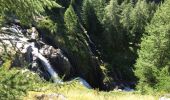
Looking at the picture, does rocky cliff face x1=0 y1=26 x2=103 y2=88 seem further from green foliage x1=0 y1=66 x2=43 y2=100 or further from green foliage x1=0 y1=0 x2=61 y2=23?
green foliage x1=0 y1=0 x2=61 y2=23

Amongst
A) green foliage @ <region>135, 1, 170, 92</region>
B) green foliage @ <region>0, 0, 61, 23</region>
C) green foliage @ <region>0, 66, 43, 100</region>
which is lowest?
green foliage @ <region>0, 66, 43, 100</region>

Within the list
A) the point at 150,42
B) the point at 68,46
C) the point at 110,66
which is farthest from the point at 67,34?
the point at 150,42

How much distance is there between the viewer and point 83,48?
166 feet

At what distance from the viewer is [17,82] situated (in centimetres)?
679

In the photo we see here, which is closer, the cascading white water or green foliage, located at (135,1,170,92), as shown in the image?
green foliage, located at (135,1,170,92)

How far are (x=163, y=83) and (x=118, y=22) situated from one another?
4326 centimetres

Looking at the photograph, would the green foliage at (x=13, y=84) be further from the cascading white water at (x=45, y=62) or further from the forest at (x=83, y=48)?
the cascading white water at (x=45, y=62)

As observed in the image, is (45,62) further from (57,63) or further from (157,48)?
(157,48)

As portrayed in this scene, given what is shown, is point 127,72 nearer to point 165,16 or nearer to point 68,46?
point 68,46

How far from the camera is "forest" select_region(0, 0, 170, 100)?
267 inches

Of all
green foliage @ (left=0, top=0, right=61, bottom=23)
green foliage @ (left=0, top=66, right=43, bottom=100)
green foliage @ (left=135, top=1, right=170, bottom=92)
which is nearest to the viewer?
green foliage @ (left=0, top=0, right=61, bottom=23)

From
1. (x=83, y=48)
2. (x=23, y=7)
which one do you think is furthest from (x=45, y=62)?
(x=23, y=7)

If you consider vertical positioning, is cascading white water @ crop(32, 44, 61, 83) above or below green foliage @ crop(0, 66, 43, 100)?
above

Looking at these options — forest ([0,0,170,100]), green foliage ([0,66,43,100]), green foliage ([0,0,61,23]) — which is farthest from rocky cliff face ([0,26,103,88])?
green foliage ([0,0,61,23])
